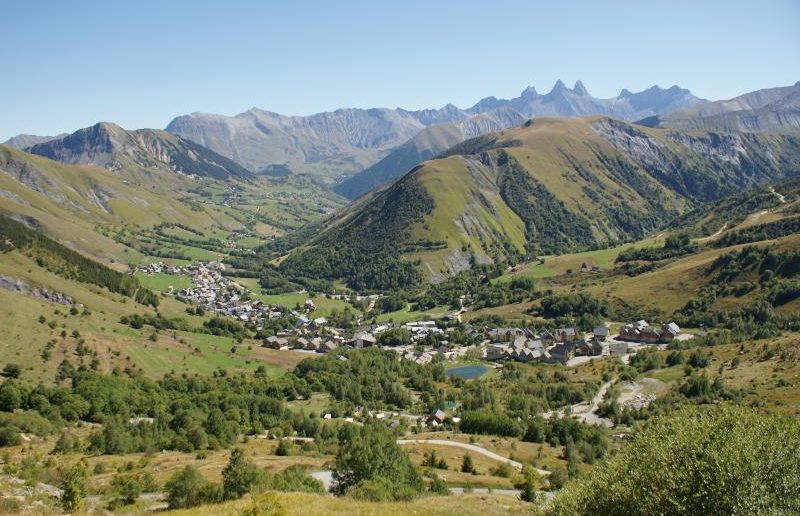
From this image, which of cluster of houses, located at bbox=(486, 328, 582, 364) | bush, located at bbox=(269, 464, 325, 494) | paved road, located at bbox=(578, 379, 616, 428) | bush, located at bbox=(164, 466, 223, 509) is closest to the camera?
bush, located at bbox=(164, 466, 223, 509)

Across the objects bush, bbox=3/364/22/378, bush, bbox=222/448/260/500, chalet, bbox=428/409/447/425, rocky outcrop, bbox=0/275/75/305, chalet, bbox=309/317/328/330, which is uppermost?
rocky outcrop, bbox=0/275/75/305

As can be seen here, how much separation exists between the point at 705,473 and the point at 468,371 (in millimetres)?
112570

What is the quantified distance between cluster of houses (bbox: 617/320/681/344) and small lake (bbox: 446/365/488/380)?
130 ft

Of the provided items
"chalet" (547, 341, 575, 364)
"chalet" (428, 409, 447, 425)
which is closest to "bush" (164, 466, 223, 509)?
"chalet" (428, 409, 447, 425)

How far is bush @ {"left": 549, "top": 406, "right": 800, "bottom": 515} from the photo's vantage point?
25.6 metres

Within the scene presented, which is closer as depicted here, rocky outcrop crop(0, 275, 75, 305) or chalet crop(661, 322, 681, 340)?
rocky outcrop crop(0, 275, 75, 305)

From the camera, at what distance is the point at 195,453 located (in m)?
73.2

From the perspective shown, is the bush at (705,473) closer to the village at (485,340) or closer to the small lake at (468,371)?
the small lake at (468,371)

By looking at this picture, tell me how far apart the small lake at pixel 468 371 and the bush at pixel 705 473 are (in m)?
98.4

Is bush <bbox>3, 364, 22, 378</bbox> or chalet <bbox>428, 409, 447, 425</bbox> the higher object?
bush <bbox>3, 364, 22, 378</bbox>

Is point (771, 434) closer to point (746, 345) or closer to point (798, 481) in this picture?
point (798, 481)

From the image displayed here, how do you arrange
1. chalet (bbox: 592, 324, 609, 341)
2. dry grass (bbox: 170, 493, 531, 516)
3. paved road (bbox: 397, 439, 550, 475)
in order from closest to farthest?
1. dry grass (bbox: 170, 493, 531, 516)
2. paved road (bbox: 397, 439, 550, 475)
3. chalet (bbox: 592, 324, 609, 341)

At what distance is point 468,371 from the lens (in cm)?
13788

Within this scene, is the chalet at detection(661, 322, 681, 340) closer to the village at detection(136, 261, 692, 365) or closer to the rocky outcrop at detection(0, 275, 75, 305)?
the village at detection(136, 261, 692, 365)
